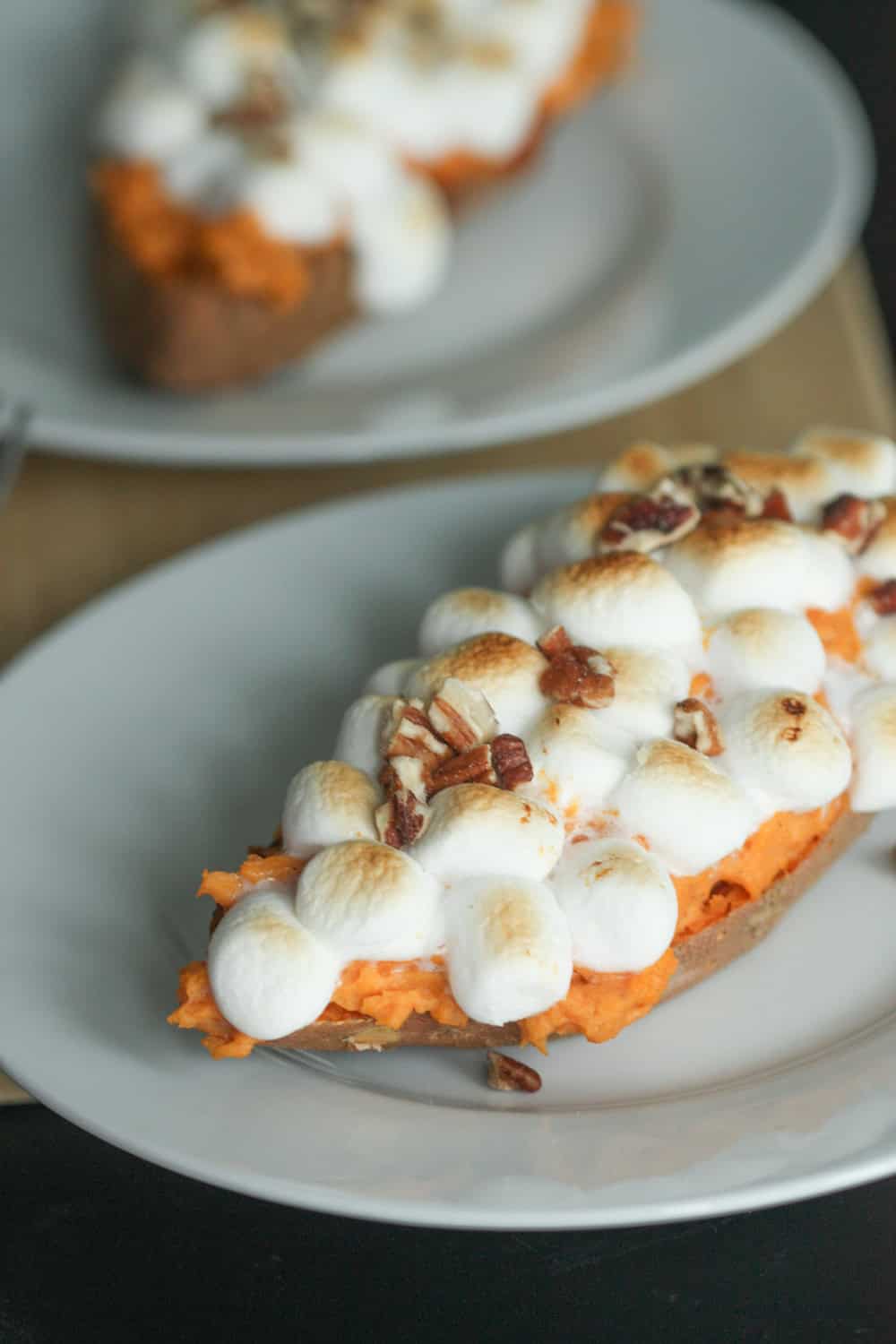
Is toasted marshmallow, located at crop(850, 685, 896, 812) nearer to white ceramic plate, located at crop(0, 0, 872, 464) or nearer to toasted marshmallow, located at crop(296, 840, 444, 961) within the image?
toasted marshmallow, located at crop(296, 840, 444, 961)

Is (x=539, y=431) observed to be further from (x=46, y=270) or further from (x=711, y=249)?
(x=46, y=270)

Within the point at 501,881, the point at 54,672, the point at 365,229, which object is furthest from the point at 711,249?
the point at 501,881

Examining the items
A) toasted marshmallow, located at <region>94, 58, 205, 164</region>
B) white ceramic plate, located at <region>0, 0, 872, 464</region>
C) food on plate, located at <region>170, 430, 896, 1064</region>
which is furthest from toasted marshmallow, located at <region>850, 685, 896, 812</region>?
toasted marshmallow, located at <region>94, 58, 205, 164</region>

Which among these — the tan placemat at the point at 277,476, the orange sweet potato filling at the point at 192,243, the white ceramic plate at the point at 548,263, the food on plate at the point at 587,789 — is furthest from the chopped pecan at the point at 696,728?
the orange sweet potato filling at the point at 192,243

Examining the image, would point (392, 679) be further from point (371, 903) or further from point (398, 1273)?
point (398, 1273)

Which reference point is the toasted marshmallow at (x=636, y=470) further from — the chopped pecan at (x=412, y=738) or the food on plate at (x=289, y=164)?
the food on plate at (x=289, y=164)

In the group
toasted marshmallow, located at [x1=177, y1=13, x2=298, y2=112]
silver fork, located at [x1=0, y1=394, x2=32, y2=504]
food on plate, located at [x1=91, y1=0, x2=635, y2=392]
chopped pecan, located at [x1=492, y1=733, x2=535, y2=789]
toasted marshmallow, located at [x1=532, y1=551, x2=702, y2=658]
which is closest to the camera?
chopped pecan, located at [x1=492, y1=733, x2=535, y2=789]
